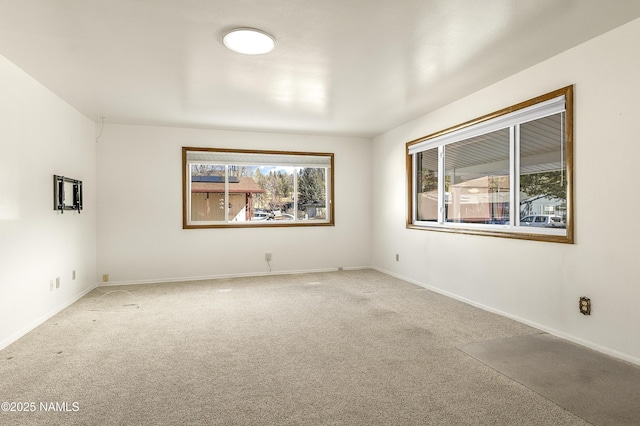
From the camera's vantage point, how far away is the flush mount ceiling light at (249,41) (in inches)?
103

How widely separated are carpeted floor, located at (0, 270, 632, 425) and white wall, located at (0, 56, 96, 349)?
283 millimetres

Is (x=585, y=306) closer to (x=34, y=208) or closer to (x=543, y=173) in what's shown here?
(x=543, y=173)

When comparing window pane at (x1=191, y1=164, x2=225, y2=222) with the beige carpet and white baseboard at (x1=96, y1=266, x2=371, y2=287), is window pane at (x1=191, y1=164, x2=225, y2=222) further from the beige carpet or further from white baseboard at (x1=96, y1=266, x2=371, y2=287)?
the beige carpet

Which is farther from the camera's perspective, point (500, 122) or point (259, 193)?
point (259, 193)

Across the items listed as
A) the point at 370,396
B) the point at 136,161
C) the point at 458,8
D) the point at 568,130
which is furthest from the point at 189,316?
the point at 568,130

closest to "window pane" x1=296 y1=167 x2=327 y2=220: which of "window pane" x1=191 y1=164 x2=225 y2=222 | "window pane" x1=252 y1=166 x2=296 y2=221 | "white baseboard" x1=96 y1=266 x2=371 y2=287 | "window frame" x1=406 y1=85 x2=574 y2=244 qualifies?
"window pane" x1=252 y1=166 x2=296 y2=221

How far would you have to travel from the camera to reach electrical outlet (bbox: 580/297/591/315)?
9.32ft

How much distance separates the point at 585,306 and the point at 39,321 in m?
→ 4.99

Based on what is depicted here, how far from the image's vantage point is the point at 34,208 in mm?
3482

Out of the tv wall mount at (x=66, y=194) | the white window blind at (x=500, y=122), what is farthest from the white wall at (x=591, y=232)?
the tv wall mount at (x=66, y=194)

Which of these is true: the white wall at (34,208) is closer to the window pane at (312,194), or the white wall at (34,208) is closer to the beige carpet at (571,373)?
the window pane at (312,194)

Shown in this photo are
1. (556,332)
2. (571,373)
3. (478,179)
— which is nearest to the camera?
(571,373)

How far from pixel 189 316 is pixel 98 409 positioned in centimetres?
176

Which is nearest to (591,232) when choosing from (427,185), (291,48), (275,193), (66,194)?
(427,185)
